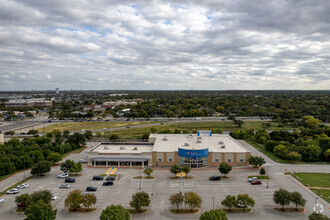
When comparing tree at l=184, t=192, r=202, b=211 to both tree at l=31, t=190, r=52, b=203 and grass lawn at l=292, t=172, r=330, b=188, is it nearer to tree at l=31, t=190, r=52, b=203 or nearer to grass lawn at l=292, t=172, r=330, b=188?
tree at l=31, t=190, r=52, b=203

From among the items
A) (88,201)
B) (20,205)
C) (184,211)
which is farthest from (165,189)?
(20,205)

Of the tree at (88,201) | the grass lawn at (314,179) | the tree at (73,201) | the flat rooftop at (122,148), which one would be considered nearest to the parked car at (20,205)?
the tree at (73,201)

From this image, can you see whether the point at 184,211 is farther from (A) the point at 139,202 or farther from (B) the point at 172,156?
(B) the point at 172,156

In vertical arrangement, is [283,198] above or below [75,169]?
above

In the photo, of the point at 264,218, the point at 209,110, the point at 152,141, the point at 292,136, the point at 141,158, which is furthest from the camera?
the point at 209,110

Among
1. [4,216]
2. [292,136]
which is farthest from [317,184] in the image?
[4,216]

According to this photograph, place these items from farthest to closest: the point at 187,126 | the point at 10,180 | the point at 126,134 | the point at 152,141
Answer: the point at 187,126 → the point at 126,134 → the point at 152,141 → the point at 10,180

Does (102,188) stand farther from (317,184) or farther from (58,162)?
(317,184)

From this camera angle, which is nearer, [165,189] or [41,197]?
[41,197]

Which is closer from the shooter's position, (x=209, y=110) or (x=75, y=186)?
(x=75, y=186)
